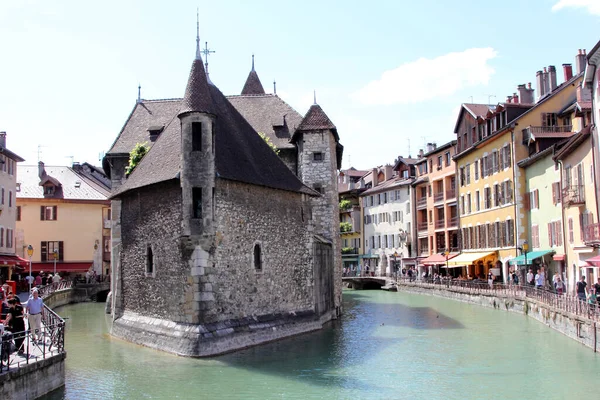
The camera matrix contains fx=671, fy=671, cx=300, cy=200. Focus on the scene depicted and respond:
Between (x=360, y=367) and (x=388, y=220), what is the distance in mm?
52894

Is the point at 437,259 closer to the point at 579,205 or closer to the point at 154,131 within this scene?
the point at 579,205

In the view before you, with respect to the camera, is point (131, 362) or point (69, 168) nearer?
point (131, 362)

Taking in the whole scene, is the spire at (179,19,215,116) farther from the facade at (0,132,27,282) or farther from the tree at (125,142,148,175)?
the facade at (0,132,27,282)

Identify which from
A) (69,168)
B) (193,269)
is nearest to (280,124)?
(193,269)

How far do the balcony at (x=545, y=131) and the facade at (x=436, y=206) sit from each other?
15300 mm

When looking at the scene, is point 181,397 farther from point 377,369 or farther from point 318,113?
point 318,113

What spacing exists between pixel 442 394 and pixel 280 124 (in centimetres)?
2146

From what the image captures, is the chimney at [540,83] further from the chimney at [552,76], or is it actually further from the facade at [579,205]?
the facade at [579,205]

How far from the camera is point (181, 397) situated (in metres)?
17.1

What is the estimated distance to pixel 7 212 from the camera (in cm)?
4884

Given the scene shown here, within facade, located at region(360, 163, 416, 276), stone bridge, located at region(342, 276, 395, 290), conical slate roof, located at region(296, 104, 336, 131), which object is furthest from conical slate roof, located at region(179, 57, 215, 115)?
facade, located at region(360, 163, 416, 276)

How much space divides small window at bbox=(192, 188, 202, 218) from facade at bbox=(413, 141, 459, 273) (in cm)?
3625

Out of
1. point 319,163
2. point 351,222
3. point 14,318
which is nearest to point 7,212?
point 319,163

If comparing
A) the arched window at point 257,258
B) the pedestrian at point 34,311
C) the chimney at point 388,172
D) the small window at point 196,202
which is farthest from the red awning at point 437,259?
the pedestrian at point 34,311
